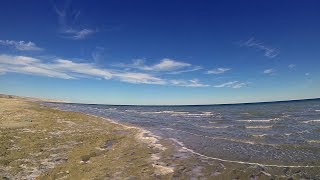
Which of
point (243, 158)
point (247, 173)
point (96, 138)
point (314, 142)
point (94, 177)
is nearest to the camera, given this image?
point (94, 177)

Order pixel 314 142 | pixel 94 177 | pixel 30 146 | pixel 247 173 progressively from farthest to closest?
pixel 314 142 → pixel 30 146 → pixel 247 173 → pixel 94 177

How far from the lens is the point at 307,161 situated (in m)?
15.1

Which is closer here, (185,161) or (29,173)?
(29,173)

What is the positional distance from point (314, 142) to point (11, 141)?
825 inches

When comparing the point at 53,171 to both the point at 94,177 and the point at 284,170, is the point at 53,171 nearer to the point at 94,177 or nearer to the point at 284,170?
the point at 94,177

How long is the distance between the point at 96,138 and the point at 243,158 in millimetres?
11708

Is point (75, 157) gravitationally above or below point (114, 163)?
above

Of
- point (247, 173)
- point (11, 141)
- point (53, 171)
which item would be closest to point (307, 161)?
point (247, 173)

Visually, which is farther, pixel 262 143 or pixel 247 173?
pixel 262 143

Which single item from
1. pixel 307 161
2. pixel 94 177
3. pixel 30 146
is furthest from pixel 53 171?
pixel 307 161

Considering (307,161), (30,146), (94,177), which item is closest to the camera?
(94,177)

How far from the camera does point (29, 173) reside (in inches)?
489

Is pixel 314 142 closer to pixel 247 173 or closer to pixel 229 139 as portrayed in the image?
pixel 229 139

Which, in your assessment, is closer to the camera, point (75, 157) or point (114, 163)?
point (114, 163)
